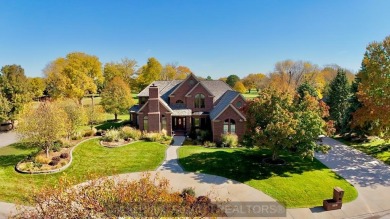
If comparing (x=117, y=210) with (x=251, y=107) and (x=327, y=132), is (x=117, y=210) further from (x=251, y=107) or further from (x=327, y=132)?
(x=327, y=132)

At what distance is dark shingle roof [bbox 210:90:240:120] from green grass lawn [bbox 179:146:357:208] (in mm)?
6772

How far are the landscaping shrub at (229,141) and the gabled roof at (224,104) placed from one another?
270cm

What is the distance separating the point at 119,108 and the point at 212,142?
65.1ft

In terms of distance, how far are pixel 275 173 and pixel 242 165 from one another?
297 cm

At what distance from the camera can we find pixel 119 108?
43.3 meters

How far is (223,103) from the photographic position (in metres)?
34.4

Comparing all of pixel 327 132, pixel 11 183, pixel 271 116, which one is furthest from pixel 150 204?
pixel 327 132

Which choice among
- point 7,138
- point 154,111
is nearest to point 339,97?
point 154,111

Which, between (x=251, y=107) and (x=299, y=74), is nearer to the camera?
(x=251, y=107)

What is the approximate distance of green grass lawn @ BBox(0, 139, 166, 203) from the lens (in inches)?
746

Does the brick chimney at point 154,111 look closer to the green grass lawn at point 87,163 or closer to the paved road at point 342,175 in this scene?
the green grass lawn at point 87,163

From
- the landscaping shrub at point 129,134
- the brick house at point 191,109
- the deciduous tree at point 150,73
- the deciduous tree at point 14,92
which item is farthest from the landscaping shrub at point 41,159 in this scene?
the deciduous tree at point 150,73

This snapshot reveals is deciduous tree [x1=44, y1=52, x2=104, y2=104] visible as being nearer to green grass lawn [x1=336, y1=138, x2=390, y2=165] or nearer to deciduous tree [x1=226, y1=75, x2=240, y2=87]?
green grass lawn [x1=336, y1=138, x2=390, y2=165]

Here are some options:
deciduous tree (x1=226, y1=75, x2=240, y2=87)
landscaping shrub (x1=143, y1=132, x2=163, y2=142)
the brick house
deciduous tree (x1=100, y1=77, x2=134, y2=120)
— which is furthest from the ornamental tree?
deciduous tree (x1=226, y1=75, x2=240, y2=87)
